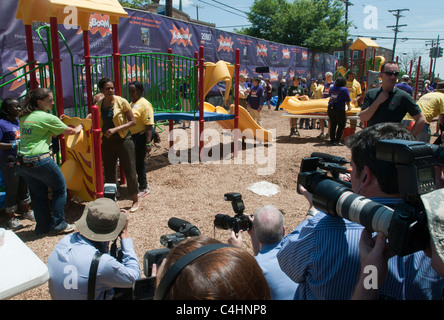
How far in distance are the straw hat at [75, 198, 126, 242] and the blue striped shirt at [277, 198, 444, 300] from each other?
1238mm

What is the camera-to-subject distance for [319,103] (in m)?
9.44

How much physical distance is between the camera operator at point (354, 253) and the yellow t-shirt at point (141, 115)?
3871 mm

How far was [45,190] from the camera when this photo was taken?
378 cm

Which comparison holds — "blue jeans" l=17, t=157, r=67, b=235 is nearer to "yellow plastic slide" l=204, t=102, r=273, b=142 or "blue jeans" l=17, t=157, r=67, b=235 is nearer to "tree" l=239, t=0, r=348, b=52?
"yellow plastic slide" l=204, t=102, r=273, b=142

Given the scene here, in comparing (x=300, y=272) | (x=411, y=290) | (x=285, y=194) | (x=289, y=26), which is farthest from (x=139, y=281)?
(x=289, y=26)

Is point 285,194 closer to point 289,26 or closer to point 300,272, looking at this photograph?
point 300,272

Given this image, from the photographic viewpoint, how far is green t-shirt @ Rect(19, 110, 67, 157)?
3502 millimetres

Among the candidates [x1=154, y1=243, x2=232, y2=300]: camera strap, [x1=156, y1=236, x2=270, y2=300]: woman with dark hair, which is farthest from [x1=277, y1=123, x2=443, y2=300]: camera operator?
[x1=154, y1=243, x2=232, y2=300]: camera strap

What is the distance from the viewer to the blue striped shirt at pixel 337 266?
1.10 metres

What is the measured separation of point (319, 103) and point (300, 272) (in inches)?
343

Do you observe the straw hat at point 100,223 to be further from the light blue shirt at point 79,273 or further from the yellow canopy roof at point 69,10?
the yellow canopy roof at point 69,10

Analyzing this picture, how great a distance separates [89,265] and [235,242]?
34.1 inches

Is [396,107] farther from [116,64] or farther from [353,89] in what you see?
[353,89]

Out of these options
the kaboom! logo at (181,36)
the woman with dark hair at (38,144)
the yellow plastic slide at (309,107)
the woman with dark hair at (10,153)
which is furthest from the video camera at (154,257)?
the kaboom! logo at (181,36)
